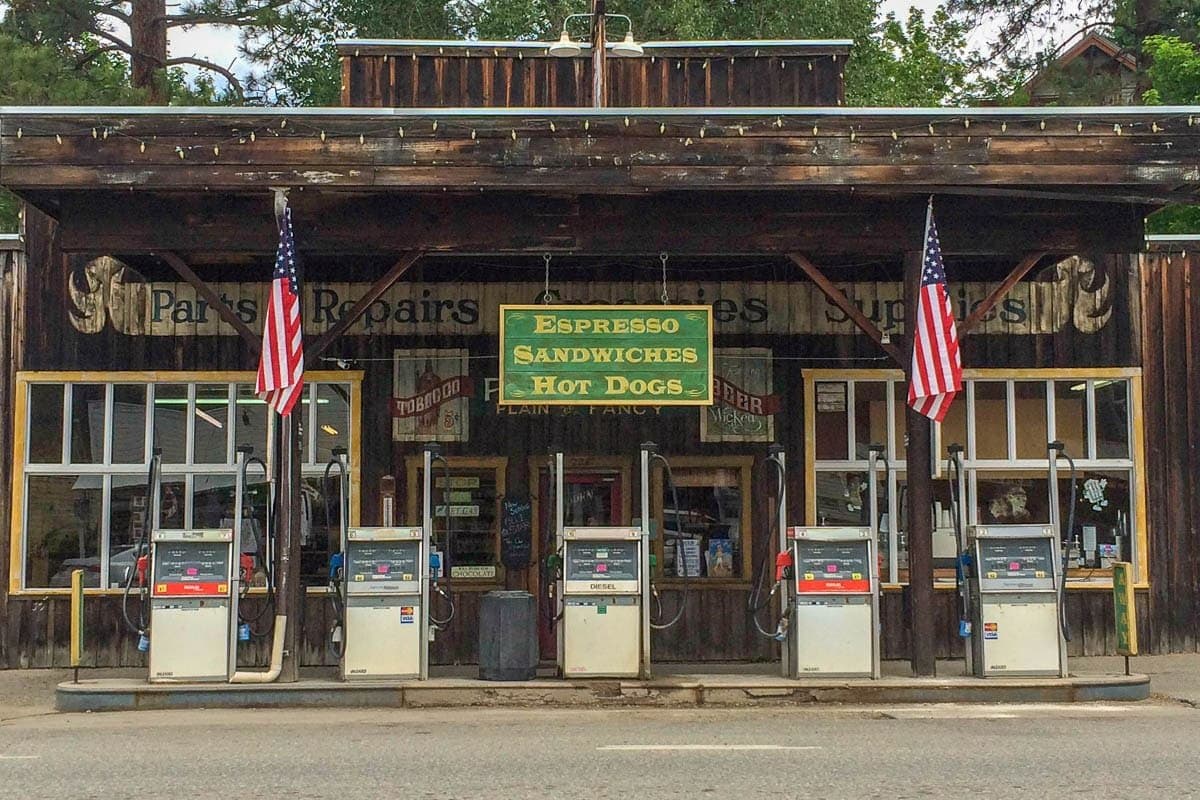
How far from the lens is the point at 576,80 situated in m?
19.1

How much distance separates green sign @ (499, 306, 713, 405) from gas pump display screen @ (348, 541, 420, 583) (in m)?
1.78

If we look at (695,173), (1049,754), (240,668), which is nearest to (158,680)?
(240,668)

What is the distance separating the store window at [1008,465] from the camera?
676 inches

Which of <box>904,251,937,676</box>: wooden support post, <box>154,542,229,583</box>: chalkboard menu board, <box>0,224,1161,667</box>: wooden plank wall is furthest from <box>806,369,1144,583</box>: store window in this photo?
<box>154,542,229,583</box>: chalkboard menu board

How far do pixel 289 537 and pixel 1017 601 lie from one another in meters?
6.93

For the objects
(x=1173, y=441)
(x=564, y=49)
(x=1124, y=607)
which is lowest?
(x=1124, y=607)

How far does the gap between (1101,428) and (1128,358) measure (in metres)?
0.86

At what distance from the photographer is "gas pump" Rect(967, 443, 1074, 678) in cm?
1426

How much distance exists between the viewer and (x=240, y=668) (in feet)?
54.3

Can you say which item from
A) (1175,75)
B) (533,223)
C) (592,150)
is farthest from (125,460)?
(1175,75)

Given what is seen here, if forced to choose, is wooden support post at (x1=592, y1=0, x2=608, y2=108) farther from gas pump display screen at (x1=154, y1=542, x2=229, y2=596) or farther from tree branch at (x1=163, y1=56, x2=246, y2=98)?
tree branch at (x1=163, y1=56, x2=246, y2=98)

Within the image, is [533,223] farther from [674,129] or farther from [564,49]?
[564,49]

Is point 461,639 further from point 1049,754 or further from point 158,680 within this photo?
point 1049,754

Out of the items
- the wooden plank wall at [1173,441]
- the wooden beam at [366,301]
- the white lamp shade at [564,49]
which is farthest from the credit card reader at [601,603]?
the white lamp shade at [564,49]
